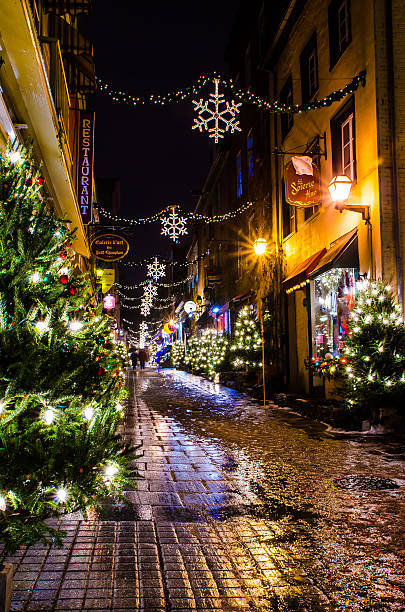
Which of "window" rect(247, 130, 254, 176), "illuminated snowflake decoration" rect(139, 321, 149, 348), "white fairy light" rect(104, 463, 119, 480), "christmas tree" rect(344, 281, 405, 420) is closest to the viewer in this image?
"white fairy light" rect(104, 463, 119, 480)

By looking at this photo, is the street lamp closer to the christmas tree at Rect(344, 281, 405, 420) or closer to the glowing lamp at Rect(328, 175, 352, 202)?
the glowing lamp at Rect(328, 175, 352, 202)

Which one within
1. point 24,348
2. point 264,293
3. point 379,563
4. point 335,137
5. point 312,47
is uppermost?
point 312,47

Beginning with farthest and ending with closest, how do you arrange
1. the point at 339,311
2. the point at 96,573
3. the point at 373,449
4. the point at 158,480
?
the point at 339,311
the point at 373,449
the point at 158,480
the point at 96,573

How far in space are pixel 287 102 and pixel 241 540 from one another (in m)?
16.7

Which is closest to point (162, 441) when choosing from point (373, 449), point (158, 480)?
point (158, 480)

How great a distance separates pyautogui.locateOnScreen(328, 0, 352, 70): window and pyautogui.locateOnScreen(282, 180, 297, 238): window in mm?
4959

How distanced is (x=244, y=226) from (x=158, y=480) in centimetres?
1990

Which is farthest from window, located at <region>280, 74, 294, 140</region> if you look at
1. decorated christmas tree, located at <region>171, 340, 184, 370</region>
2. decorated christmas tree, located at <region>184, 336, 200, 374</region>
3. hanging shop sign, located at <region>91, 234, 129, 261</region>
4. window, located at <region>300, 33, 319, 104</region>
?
decorated christmas tree, located at <region>171, 340, 184, 370</region>

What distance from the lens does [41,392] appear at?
3.32 meters

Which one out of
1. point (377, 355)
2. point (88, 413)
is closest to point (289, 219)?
point (377, 355)

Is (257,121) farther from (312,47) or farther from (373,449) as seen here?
(373,449)

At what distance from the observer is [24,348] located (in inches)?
131

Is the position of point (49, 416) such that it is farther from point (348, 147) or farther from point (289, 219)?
point (289, 219)

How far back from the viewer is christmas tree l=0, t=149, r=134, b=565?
10.3 feet
